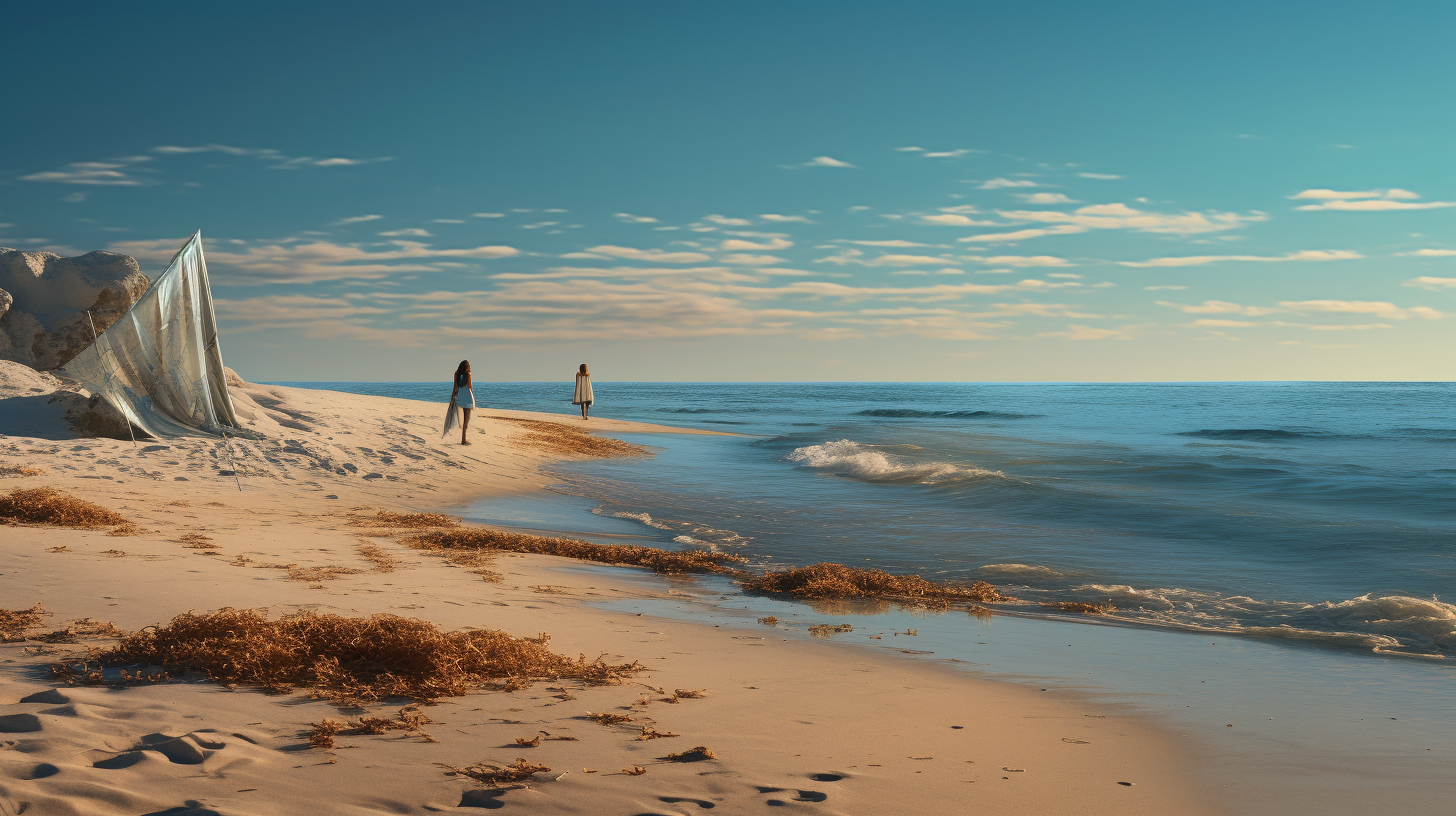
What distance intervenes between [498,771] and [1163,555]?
32.9ft

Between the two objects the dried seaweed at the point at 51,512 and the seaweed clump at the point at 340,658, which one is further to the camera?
the dried seaweed at the point at 51,512

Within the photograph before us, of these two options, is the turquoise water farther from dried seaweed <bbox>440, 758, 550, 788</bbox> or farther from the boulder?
the boulder

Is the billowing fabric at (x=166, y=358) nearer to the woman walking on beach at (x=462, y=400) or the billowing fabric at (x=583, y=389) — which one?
the woman walking on beach at (x=462, y=400)

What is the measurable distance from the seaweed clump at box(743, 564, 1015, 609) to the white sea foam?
9.88m

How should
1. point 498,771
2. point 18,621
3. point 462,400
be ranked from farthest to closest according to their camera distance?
point 462,400 < point 18,621 < point 498,771

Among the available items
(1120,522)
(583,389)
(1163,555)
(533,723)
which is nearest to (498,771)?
(533,723)

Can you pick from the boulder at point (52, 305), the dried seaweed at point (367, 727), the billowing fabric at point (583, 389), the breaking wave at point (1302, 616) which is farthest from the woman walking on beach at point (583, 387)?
the dried seaweed at point (367, 727)

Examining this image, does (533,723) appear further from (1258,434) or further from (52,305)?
(1258,434)

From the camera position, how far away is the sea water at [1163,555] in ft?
16.7

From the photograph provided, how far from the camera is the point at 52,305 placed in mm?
16297

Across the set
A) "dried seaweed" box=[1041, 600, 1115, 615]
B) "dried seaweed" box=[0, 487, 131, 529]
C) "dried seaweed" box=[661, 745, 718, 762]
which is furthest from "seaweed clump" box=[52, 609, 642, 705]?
"dried seaweed" box=[1041, 600, 1115, 615]

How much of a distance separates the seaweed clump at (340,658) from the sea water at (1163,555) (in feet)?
8.29

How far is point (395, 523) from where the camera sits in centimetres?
1056

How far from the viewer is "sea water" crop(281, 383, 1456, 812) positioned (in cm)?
→ 509
